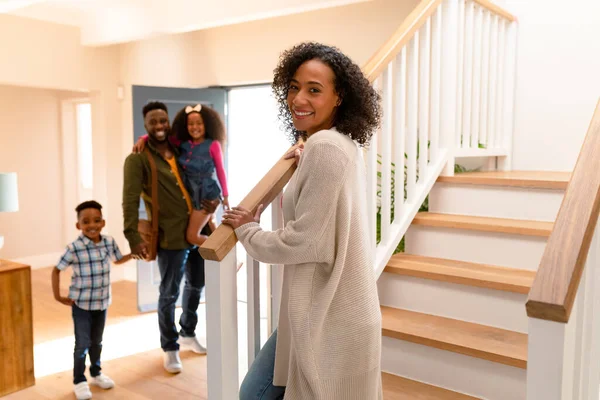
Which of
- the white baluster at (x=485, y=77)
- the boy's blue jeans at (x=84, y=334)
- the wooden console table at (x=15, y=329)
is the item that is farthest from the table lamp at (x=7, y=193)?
the white baluster at (x=485, y=77)

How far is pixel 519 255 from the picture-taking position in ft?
7.61

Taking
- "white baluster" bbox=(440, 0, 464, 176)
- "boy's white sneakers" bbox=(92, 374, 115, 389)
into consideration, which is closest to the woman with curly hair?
"white baluster" bbox=(440, 0, 464, 176)

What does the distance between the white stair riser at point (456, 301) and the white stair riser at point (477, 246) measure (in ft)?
0.79

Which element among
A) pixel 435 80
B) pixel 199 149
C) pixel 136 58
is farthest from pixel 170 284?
pixel 136 58

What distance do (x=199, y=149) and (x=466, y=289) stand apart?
204 cm

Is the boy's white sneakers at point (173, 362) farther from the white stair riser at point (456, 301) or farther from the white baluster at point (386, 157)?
the white baluster at point (386, 157)

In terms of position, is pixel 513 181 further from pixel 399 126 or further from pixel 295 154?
pixel 295 154

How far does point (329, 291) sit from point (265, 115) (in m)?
4.18

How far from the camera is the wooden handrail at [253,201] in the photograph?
56.6 inches

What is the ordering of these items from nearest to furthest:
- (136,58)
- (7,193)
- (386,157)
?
→ (386,157)
(7,193)
(136,58)

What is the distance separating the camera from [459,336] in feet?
6.75

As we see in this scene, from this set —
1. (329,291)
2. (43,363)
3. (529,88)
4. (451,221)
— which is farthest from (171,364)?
(529,88)

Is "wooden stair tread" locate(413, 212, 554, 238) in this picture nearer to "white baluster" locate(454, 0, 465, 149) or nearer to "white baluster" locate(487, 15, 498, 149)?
"white baluster" locate(454, 0, 465, 149)

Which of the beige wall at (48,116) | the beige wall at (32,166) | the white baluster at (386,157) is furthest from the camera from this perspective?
the beige wall at (32,166)
